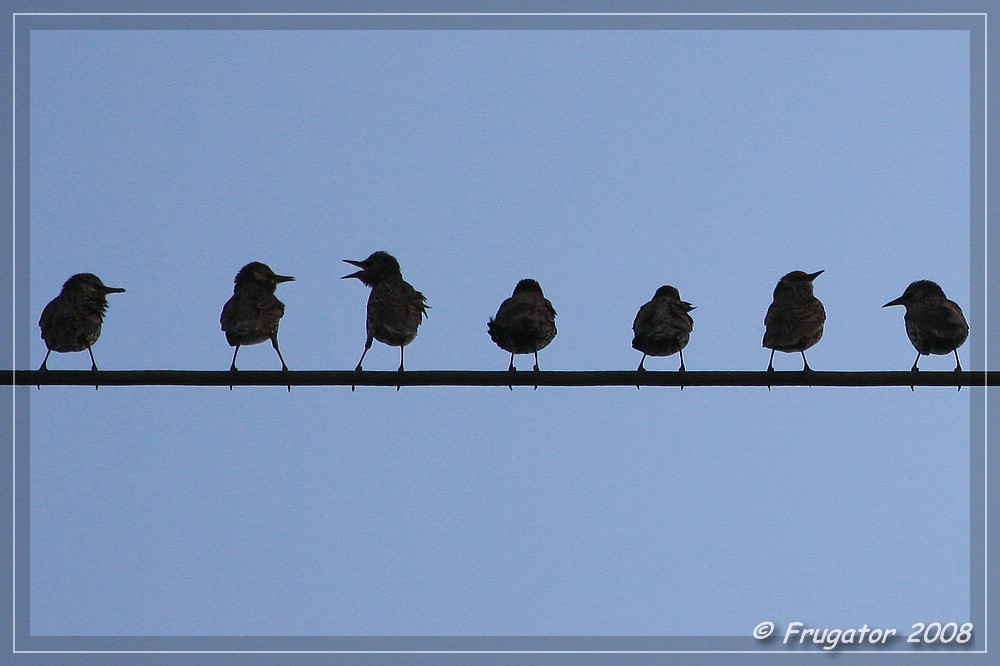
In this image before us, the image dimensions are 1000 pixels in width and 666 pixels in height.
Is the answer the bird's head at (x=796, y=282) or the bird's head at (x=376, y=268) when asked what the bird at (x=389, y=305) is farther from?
the bird's head at (x=796, y=282)

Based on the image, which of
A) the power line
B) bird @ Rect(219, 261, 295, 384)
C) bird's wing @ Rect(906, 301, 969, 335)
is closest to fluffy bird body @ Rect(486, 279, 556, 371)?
bird @ Rect(219, 261, 295, 384)

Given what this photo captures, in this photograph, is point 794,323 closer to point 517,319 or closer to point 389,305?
point 517,319

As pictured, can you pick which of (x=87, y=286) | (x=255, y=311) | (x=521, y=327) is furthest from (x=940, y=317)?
(x=87, y=286)

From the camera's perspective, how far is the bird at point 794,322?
1291 centimetres

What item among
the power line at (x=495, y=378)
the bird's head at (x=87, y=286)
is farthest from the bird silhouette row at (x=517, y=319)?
the power line at (x=495, y=378)

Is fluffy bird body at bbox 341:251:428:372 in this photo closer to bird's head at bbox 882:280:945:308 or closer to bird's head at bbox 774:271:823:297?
bird's head at bbox 774:271:823:297

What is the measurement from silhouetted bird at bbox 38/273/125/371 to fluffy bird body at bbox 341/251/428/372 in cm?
262

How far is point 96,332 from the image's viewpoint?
13.1 metres

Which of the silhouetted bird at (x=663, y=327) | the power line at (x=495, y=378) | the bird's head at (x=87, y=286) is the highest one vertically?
the bird's head at (x=87, y=286)

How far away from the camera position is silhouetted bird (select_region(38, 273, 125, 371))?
508 inches

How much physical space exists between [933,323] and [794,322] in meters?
1.42

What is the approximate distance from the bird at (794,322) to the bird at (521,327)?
2280 millimetres
